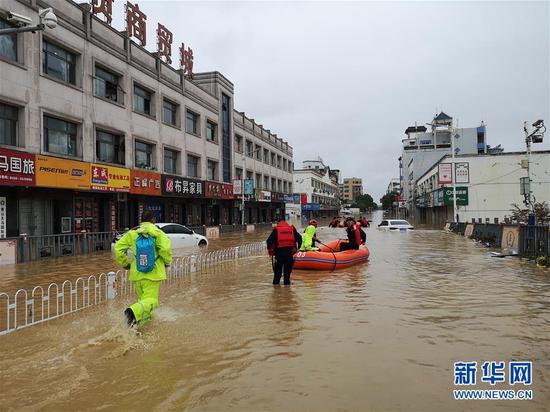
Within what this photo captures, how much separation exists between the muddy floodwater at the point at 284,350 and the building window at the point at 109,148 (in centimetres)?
1611

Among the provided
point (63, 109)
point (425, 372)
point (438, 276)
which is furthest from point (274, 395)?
point (63, 109)

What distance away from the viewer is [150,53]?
28594 mm

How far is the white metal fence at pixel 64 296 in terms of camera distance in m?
7.38

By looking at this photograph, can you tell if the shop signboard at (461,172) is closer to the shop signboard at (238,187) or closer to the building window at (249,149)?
the shop signboard at (238,187)

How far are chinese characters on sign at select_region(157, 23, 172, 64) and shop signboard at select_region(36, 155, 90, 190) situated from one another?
1229 centimetres

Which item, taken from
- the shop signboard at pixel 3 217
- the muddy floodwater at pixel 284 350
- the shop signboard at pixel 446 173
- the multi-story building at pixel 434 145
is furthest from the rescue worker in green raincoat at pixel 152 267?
the multi-story building at pixel 434 145

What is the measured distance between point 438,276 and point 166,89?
78.9 feet

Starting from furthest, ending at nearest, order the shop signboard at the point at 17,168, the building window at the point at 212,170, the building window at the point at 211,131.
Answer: the building window at the point at 212,170
the building window at the point at 211,131
the shop signboard at the point at 17,168

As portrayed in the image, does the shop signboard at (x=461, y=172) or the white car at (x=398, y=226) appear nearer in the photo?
Result: the shop signboard at (x=461, y=172)

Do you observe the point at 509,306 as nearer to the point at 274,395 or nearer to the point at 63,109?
the point at 274,395

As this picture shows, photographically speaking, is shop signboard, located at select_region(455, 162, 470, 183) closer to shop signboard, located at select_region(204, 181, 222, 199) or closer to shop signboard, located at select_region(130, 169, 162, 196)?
shop signboard, located at select_region(204, 181, 222, 199)

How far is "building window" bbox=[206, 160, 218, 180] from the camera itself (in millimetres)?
37812

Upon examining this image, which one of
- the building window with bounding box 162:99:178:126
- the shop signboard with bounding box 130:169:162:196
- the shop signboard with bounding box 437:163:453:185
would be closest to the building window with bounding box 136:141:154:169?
the shop signboard with bounding box 130:169:162:196

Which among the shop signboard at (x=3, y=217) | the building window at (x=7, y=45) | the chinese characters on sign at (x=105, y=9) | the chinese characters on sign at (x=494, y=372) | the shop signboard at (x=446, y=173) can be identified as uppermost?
the chinese characters on sign at (x=105, y=9)
